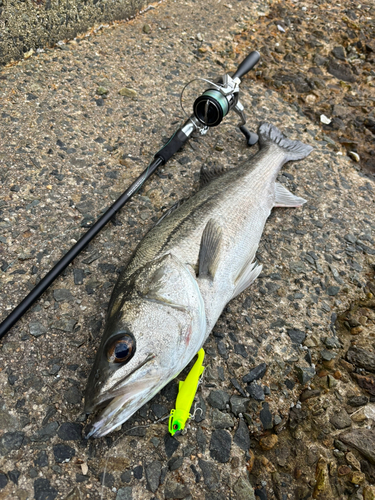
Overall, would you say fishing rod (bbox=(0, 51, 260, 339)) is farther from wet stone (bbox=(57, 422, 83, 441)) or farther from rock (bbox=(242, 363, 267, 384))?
rock (bbox=(242, 363, 267, 384))

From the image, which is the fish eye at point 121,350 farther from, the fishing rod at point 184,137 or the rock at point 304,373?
the rock at point 304,373

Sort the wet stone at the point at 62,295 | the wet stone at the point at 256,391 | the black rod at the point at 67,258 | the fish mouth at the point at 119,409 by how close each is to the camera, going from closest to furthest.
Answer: the fish mouth at the point at 119,409 < the black rod at the point at 67,258 < the wet stone at the point at 256,391 < the wet stone at the point at 62,295

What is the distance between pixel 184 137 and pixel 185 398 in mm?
2471

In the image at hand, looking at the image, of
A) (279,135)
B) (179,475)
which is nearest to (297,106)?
(279,135)

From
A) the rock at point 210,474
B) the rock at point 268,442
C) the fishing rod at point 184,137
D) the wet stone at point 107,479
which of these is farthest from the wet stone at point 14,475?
the rock at point 268,442

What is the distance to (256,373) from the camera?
2541 mm

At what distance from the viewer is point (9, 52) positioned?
3.98 metres

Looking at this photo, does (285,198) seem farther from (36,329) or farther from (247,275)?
(36,329)

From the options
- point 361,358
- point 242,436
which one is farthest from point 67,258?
point 361,358

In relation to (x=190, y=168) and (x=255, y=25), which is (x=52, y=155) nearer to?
(x=190, y=168)

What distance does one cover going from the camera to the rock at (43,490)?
1908mm

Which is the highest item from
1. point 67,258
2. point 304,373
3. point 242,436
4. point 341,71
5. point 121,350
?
point 341,71

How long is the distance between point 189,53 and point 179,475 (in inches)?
198

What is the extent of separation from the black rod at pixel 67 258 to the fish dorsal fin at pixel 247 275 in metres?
1.15
